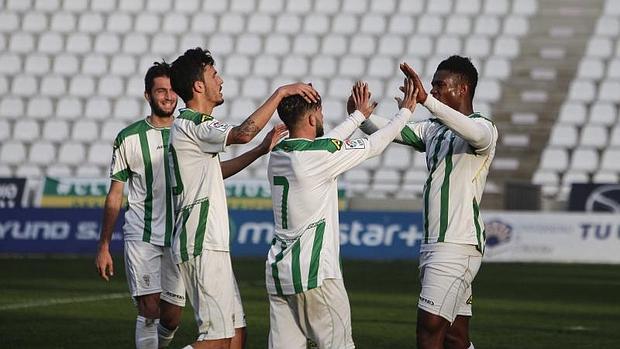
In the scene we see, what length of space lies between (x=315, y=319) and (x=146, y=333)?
2.12 metres

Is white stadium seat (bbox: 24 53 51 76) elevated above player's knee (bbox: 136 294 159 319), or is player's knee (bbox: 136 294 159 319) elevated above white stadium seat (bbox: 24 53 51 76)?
white stadium seat (bbox: 24 53 51 76)

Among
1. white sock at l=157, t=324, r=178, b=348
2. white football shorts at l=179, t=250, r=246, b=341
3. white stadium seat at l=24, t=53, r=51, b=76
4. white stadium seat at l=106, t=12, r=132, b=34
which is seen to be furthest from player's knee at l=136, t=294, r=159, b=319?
white stadium seat at l=106, t=12, r=132, b=34

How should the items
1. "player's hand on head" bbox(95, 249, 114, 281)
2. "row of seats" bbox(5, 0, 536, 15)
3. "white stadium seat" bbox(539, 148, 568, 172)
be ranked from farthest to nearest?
"row of seats" bbox(5, 0, 536, 15) → "white stadium seat" bbox(539, 148, 568, 172) → "player's hand on head" bbox(95, 249, 114, 281)

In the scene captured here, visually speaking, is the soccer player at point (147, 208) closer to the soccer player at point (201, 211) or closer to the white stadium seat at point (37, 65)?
the soccer player at point (201, 211)

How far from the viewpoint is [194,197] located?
22.9ft

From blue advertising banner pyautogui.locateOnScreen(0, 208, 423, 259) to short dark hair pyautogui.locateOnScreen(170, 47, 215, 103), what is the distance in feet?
48.9

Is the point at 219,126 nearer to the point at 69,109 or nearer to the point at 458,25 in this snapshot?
the point at 69,109

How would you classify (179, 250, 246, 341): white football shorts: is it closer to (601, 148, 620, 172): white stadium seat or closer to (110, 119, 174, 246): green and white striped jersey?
(110, 119, 174, 246): green and white striped jersey

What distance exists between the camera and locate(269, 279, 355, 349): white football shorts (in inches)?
255

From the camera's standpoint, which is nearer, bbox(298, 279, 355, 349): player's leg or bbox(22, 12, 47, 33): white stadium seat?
bbox(298, 279, 355, 349): player's leg

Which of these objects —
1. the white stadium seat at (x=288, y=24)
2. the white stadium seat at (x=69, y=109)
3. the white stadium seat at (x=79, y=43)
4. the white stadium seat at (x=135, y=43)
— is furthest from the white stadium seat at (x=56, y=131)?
the white stadium seat at (x=288, y=24)

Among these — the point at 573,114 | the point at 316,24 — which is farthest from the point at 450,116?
the point at 316,24

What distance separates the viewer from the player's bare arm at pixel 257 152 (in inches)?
273

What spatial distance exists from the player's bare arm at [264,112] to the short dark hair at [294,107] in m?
0.04
